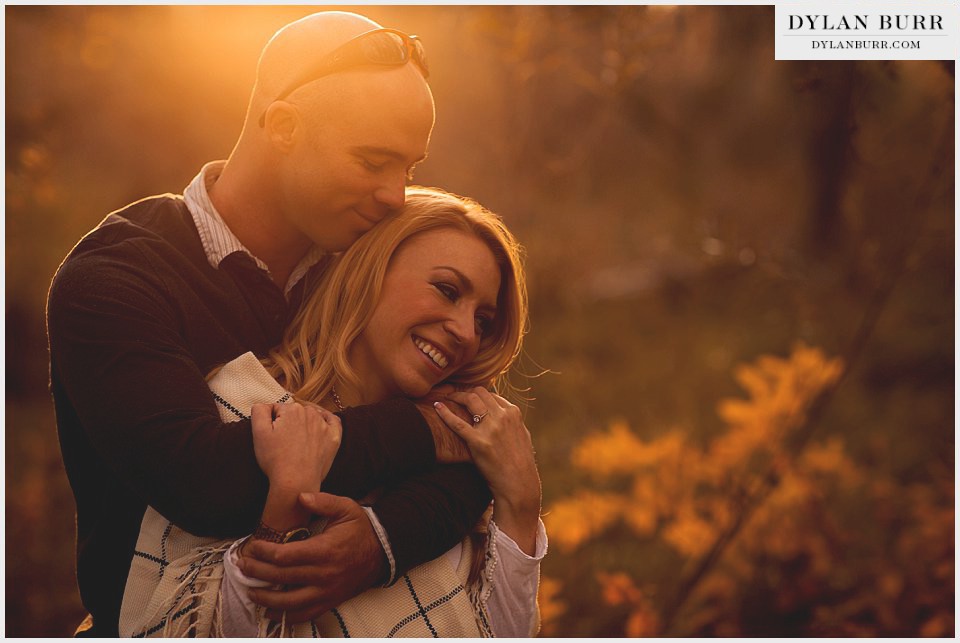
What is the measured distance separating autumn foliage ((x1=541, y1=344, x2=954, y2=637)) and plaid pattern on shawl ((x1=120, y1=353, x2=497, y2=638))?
1620mm

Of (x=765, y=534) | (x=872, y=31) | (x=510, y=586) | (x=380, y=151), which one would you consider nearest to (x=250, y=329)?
(x=380, y=151)

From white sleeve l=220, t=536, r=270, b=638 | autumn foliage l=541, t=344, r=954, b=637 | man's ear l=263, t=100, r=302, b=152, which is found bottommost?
autumn foliage l=541, t=344, r=954, b=637

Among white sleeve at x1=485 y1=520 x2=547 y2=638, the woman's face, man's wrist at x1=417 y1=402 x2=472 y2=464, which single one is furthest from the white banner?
white sleeve at x1=485 y1=520 x2=547 y2=638

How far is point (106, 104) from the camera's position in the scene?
484 cm

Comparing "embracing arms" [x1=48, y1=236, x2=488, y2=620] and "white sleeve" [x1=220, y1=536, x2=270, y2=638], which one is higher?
"embracing arms" [x1=48, y1=236, x2=488, y2=620]

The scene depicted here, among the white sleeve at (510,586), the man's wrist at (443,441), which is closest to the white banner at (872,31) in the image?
the man's wrist at (443,441)

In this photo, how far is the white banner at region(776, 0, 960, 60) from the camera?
114 inches

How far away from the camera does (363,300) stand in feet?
6.83

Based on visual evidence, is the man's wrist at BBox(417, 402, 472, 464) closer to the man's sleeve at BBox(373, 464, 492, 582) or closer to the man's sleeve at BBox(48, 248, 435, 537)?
the man's sleeve at BBox(373, 464, 492, 582)

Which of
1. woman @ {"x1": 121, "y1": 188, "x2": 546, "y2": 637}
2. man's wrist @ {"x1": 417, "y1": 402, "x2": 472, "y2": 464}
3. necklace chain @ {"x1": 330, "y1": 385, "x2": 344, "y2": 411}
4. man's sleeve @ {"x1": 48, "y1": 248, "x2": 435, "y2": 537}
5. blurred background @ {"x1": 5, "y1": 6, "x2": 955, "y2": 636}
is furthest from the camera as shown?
blurred background @ {"x1": 5, "y1": 6, "x2": 955, "y2": 636}

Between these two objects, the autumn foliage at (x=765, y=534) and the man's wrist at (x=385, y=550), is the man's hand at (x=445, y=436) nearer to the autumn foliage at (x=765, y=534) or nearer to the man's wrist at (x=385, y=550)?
the man's wrist at (x=385, y=550)

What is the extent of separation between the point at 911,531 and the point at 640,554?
55.2 inches

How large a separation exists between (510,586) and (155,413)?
2.74 ft

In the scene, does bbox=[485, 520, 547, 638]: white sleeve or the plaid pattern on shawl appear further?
bbox=[485, 520, 547, 638]: white sleeve
